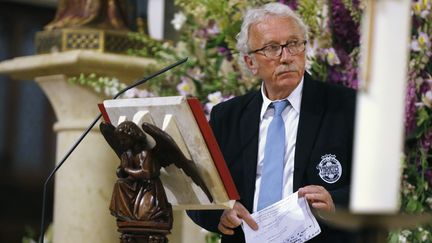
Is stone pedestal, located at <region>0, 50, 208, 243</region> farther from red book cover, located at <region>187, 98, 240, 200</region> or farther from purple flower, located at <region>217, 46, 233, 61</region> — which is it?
red book cover, located at <region>187, 98, 240, 200</region>

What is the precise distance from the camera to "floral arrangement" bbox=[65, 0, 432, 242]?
4.20m

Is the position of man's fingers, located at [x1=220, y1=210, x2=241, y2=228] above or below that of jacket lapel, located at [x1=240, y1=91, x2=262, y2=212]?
below

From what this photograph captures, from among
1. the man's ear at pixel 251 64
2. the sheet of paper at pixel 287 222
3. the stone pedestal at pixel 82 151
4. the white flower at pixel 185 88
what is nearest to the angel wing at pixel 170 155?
the sheet of paper at pixel 287 222

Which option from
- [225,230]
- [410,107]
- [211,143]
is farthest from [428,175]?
[211,143]

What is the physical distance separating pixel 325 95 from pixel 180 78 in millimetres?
1963

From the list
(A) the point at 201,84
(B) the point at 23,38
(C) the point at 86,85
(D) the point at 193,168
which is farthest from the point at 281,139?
(B) the point at 23,38

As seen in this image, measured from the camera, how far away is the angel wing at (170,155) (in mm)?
2588

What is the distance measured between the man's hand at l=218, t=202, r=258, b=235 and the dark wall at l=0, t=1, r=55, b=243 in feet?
13.7

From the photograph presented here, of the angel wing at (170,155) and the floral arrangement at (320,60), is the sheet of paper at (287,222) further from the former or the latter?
the floral arrangement at (320,60)

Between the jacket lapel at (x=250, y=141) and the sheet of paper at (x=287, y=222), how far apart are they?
151 mm

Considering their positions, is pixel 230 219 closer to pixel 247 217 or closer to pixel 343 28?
pixel 247 217

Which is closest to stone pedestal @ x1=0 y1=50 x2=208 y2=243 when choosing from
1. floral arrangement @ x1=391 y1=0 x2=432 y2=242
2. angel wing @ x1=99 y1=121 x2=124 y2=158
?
floral arrangement @ x1=391 y1=0 x2=432 y2=242

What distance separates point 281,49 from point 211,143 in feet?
1.88

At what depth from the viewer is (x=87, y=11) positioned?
5289 millimetres
